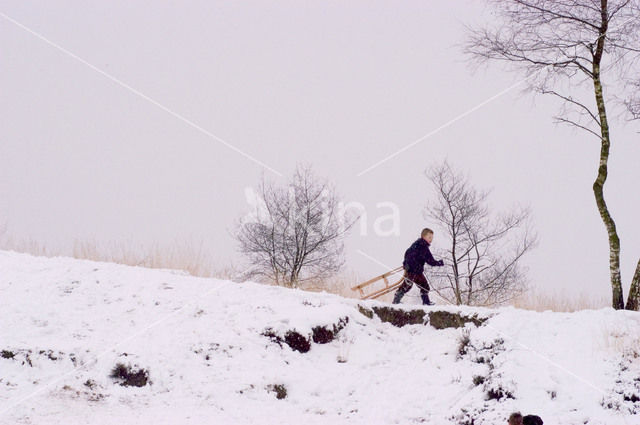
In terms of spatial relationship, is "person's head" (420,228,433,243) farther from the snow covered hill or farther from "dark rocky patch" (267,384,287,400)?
"dark rocky patch" (267,384,287,400)

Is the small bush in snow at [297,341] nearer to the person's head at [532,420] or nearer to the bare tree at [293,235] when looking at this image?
the person's head at [532,420]

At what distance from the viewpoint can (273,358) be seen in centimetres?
1008

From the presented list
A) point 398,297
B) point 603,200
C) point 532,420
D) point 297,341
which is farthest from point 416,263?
point 532,420

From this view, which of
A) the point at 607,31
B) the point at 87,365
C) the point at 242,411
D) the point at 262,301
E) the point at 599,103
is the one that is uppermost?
the point at 607,31

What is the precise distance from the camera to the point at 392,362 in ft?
35.5

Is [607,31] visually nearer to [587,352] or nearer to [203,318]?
[587,352]

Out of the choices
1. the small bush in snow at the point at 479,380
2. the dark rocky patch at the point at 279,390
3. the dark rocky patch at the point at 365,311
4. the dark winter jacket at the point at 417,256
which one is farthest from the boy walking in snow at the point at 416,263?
the dark rocky patch at the point at 279,390

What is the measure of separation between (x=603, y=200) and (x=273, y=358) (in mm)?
8421

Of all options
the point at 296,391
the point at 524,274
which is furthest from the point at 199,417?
the point at 524,274

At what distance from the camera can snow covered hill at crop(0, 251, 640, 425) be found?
25.5 feet

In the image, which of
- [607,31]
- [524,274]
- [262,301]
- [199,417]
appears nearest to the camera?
[199,417]

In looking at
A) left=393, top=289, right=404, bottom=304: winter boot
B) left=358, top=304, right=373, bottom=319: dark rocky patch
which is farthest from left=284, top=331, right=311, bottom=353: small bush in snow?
left=393, top=289, right=404, bottom=304: winter boot

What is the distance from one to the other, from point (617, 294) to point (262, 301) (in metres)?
7.88

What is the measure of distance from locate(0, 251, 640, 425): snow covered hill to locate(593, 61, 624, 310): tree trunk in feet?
7.81
